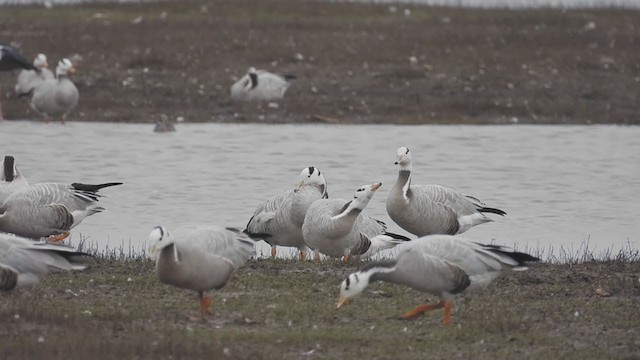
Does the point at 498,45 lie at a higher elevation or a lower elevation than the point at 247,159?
higher

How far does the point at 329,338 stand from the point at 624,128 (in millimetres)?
18848

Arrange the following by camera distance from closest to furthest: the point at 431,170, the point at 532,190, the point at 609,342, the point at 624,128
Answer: the point at 609,342 < the point at 532,190 < the point at 431,170 < the point at 624,128

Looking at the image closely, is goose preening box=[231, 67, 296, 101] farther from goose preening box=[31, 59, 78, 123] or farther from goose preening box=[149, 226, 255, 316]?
goose preening box=[149, 226, 255, 316]

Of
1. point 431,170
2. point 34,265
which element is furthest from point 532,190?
point 34,265

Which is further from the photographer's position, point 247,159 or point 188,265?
point 247,159

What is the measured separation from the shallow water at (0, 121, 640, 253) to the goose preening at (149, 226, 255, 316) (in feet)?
15.8

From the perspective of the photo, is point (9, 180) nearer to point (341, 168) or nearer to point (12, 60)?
point (341, 168)

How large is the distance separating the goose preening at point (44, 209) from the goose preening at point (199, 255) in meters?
3.02

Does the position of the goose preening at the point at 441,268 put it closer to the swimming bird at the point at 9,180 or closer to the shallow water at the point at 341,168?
the shallow water at the point at 341,168

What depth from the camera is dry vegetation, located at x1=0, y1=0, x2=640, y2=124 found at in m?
28.6

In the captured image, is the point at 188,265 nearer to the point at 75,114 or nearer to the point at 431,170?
the point at 431,170

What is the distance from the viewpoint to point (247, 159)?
77.9 ft

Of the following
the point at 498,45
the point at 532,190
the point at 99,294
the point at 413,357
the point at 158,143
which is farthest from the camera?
the point at 498,45

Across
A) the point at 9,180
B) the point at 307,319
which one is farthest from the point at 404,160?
the point at 9,180
